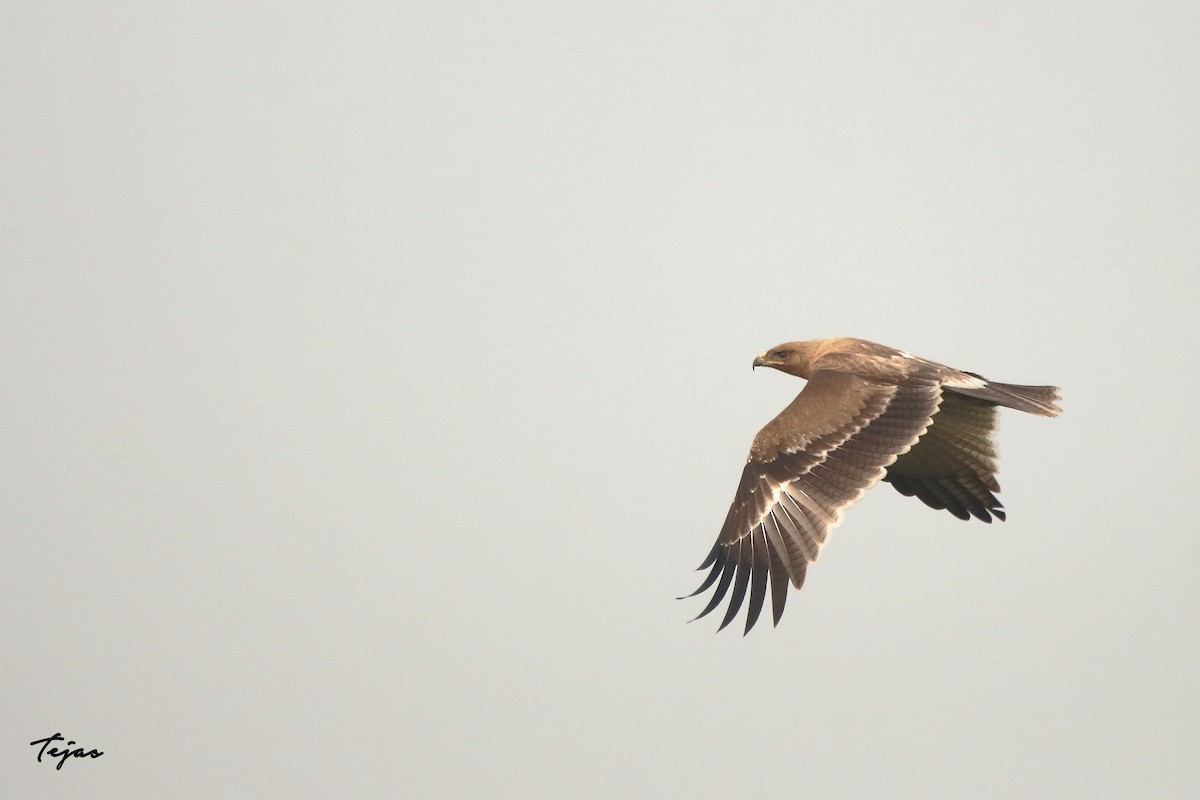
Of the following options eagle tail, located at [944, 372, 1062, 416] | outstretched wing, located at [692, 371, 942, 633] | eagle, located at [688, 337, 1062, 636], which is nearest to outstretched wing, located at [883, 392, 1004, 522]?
eagle, located at [688, 337, 1062, 636]

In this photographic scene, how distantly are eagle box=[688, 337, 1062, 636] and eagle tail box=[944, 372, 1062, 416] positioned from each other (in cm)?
1

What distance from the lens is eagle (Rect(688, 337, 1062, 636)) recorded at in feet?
41.3

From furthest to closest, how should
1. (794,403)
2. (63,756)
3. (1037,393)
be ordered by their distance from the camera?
(63,756) → (1037,393) → (794,403)

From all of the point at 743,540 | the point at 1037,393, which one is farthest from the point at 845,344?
the point at 743,540

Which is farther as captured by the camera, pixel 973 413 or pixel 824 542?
pixel 973 413

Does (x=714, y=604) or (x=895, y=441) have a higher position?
(x=895, y=441)

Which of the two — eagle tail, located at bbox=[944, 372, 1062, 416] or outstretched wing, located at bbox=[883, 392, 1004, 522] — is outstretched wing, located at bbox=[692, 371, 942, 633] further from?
outstretched wing, located at bbox=[883, 392, 1004, 522]

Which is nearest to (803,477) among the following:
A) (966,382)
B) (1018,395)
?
(966,382)

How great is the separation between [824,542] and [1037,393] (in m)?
3.28

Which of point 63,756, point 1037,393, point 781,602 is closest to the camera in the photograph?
point 781,602

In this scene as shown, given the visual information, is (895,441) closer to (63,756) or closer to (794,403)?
(794,403)

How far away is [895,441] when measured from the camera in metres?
12.9

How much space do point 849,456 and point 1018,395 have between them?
2.34 meters

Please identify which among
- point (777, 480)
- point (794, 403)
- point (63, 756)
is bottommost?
point (63, 756)
